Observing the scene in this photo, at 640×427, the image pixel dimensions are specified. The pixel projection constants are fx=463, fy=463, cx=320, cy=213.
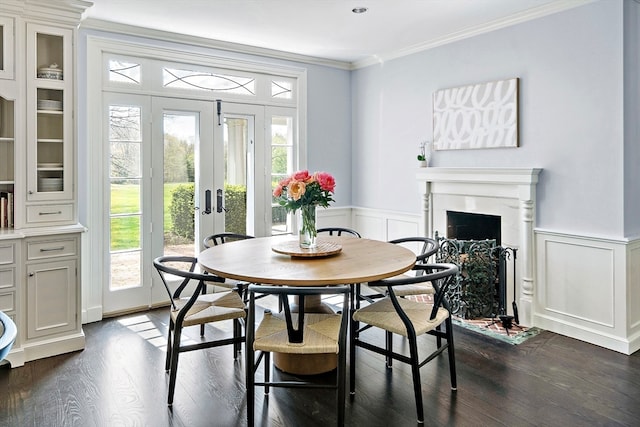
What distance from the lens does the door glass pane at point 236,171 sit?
4996 millimetres

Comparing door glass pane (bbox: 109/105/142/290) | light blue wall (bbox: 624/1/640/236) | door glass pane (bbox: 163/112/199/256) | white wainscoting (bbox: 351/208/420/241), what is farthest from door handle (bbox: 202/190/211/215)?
light blue wall (bbox: 624/1/640/236)

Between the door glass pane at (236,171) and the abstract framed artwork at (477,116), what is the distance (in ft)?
6.75

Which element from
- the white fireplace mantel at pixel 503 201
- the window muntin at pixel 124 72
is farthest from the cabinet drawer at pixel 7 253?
the white fireplace mantel at pixel 503 201

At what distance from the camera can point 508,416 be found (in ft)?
8.26

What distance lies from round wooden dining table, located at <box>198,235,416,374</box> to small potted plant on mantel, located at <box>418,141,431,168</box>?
1.64m

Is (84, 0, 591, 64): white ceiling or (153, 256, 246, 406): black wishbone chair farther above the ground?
(84, 0, 591, 64): white ceiling

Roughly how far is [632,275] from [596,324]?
46cm

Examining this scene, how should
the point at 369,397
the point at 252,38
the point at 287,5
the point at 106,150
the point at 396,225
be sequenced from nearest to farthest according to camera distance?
the point at 369,397, the point at 287,5, the point at 106,150, the point at 252,38, the point at 396,225

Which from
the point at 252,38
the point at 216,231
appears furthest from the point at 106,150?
the point at 252,38

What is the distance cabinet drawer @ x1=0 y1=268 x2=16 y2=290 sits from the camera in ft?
10.5

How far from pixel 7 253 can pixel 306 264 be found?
2.12 metres

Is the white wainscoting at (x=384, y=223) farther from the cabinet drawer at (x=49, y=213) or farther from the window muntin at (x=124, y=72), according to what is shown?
the cabinet drawer at (x=49, y=213)

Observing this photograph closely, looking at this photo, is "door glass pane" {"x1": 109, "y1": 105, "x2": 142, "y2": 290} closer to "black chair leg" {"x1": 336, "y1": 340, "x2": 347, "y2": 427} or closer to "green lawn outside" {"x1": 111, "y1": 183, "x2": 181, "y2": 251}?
"green lawn outside" {"x1": 111, "y1": 183, "x2": 181, "y2": 251}

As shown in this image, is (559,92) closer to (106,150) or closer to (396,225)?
(396,225)
